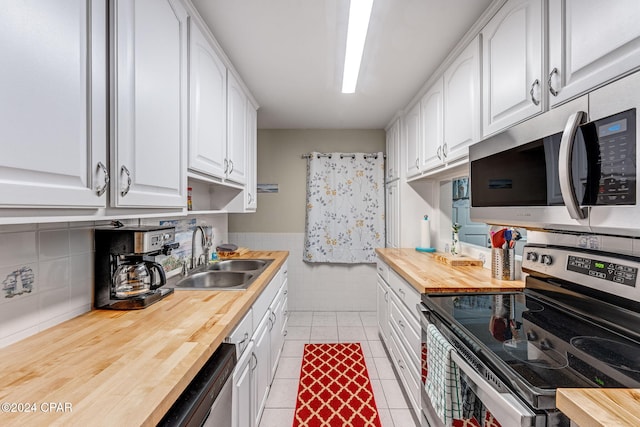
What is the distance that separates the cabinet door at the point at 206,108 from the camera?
5.15 feet

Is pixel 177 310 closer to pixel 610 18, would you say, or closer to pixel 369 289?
pixel 610 18

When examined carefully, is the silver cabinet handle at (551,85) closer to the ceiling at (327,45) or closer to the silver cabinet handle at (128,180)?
the ceiling at (327,45)

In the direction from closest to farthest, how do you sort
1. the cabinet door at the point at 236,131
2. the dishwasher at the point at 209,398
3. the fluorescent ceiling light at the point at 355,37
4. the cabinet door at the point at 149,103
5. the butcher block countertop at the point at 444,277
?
1. the dishwasher at the point at 209,398
2. the cabinet door at the point at 149,103
3. the fluorescent ceiling light at the point at 355,37
4. the butcher block countertop at the point at 444,277
5. the cabinet door at the point at 236,131

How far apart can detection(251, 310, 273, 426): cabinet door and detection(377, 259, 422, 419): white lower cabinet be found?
90 centimetres

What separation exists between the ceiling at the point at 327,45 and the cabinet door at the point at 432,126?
0.15 m

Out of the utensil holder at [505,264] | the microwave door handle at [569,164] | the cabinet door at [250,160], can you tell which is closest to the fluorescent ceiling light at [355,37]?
the cabinet door at [250,160]

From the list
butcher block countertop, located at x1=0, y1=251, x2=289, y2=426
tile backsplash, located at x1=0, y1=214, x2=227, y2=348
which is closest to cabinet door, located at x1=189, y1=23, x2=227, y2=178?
tile backsplash, located at x1=0, y1=214, x2=227, y2=348

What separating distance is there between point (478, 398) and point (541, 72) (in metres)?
1.23

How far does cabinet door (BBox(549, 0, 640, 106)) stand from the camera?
0.86 metres

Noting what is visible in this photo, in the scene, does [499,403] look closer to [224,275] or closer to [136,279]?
[136,279]

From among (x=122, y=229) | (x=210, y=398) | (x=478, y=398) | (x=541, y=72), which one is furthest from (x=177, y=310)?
(x=541, y=72)

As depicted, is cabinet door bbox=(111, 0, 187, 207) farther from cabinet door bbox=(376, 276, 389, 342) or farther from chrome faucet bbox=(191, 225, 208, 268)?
cabinet door bbox=(376, 276, 389, 342)

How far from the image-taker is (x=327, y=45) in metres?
1.87

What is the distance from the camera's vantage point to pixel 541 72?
1197 mm
